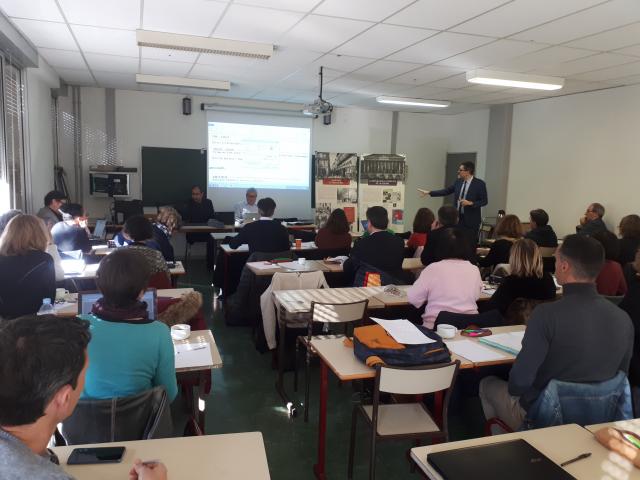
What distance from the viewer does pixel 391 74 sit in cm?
637

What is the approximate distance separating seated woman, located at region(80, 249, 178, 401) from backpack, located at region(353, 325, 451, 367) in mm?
949

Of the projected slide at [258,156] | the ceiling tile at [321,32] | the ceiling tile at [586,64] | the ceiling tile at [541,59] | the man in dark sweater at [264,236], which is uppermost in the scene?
the ceiling tile at [586,64]

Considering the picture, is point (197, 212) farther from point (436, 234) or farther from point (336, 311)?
point (336, 311)

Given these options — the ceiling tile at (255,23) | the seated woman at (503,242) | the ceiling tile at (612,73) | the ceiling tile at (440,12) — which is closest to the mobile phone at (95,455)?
the ceiling tile at (255,23)

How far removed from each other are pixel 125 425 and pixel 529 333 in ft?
5.72

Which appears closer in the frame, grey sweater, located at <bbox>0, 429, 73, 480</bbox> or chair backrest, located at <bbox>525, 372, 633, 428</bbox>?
grey sweater, located at <bbox>0, 429, 73, 480</bbox>

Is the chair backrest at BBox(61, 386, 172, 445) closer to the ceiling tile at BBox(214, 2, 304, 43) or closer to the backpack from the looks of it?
the backpack

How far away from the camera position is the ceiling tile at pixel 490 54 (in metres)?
4.79

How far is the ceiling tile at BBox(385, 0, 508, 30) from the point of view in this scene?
370 centimetres

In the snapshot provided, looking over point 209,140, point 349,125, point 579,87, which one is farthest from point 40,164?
point 579,87

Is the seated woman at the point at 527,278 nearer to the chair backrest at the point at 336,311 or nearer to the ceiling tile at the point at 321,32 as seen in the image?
the chair backrest at the point at 336,311

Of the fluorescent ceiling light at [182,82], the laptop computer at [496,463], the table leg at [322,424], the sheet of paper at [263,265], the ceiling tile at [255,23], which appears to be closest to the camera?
the laptop computer at [496,463]

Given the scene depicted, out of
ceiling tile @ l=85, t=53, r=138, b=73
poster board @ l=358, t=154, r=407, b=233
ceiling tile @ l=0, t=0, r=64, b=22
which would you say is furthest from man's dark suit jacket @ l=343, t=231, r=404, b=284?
poster board @ l=358, t=154, r=407, b=233

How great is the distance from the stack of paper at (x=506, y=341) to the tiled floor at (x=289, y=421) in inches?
27.9
